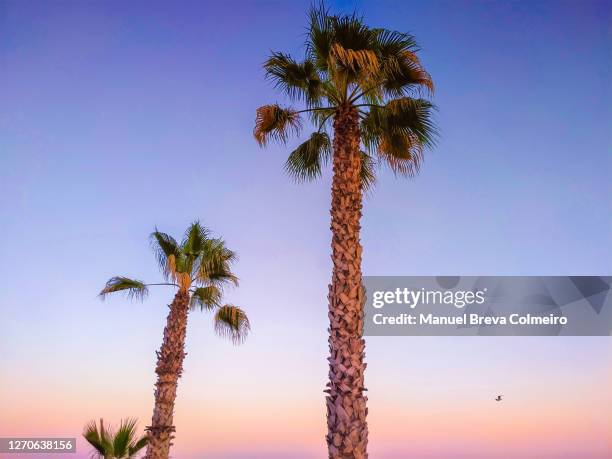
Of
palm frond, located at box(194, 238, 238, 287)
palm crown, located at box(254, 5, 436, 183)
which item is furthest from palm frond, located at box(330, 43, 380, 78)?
palm frond, located at box(194, 238, 238, 287)

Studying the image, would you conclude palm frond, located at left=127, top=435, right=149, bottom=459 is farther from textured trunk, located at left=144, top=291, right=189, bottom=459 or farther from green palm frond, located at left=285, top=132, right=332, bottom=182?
green palm frond, located at left=285, top=132, right=332, bottom=182

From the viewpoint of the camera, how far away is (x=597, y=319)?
46.4ft

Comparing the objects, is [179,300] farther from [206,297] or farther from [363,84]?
[363,84]

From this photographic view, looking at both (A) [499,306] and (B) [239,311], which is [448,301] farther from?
(B) [239,311]

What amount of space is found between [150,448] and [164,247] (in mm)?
6162

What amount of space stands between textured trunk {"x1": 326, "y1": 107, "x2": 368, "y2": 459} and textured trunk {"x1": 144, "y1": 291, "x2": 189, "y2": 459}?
365 inches

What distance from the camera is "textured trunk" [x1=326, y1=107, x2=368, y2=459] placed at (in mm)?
8914

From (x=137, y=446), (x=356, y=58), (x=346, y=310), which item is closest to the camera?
(x=346, y=310)

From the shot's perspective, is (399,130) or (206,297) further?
(206,297)

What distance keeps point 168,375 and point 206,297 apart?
266cm

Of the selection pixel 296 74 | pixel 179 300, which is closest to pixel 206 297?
pixel 179 300

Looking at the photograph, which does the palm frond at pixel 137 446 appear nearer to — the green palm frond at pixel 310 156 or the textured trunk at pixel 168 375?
the textured trunk at pixel 168 375

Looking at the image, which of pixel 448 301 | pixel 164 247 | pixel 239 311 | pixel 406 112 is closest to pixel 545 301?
pixel 448 301

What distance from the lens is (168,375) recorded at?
1758 centimetres
